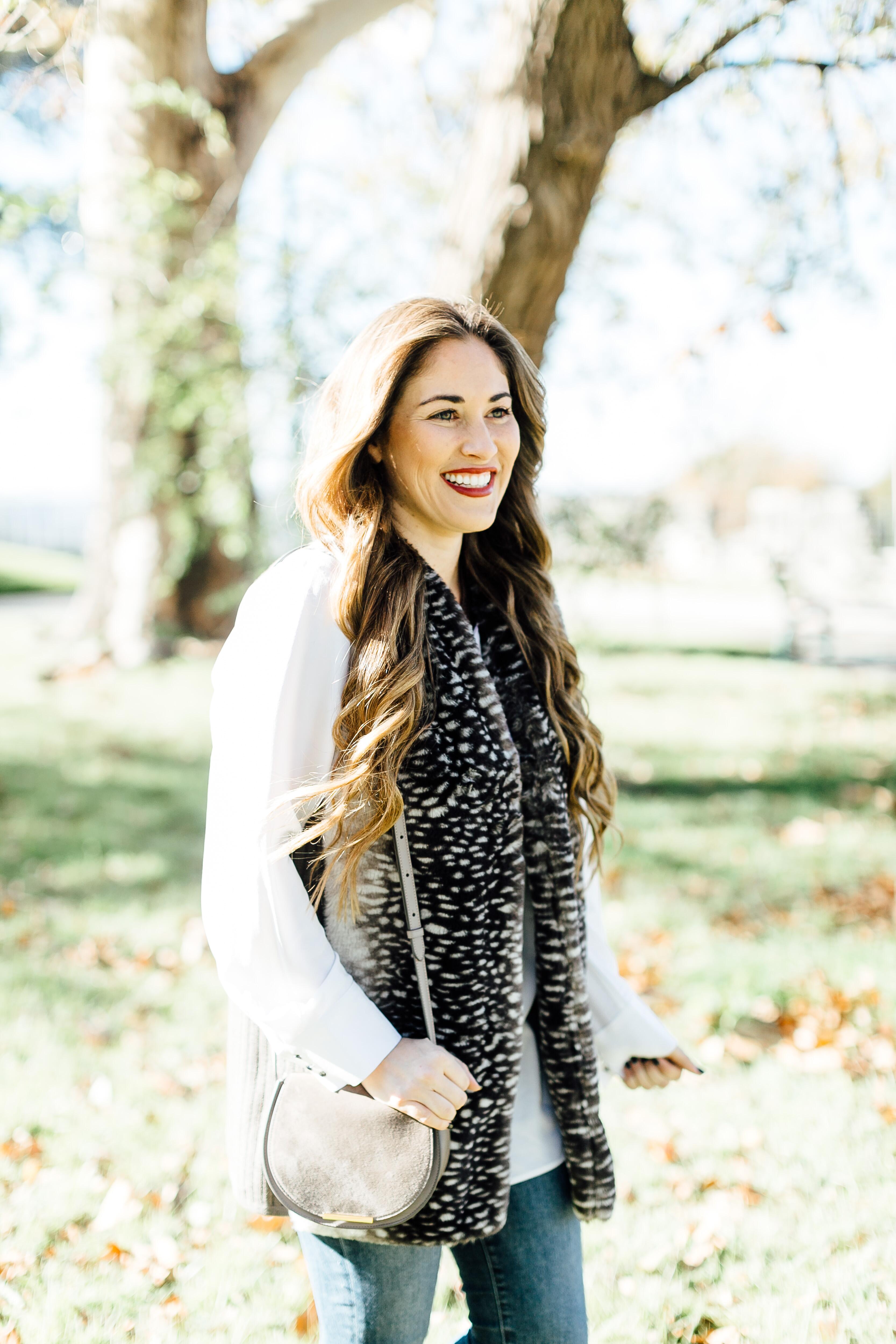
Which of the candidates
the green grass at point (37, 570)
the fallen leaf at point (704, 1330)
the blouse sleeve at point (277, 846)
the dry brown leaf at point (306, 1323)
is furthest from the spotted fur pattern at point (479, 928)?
the green grass at point (37, 570)

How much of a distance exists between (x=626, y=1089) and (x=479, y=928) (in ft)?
8.39

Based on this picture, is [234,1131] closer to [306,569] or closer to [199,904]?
[306,569]

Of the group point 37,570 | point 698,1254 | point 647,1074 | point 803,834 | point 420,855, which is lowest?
point 37,570

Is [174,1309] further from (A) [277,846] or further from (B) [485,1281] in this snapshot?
(A) [277,846]

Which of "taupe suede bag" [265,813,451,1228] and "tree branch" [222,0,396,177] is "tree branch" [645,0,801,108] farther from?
"tree branch" [222,0,396,177]

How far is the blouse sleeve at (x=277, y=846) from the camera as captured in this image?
1577mm

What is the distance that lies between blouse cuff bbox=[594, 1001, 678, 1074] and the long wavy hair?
35cm

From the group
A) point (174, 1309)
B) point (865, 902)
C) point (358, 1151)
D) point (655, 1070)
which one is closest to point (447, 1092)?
point (358, 1151)

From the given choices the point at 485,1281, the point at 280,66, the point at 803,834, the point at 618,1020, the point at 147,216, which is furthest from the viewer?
the point at 280,66

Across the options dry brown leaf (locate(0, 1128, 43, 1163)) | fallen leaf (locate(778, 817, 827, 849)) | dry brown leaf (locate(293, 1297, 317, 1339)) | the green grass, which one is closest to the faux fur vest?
dry brown leaf (locate(293, 1297, 317, 1339))

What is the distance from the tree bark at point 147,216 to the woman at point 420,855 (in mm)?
4251

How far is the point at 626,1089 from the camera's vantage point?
3898 millimetres

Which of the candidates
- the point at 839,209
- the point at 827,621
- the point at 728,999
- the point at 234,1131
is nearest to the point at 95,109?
the point at 839,209

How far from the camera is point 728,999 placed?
434cm
